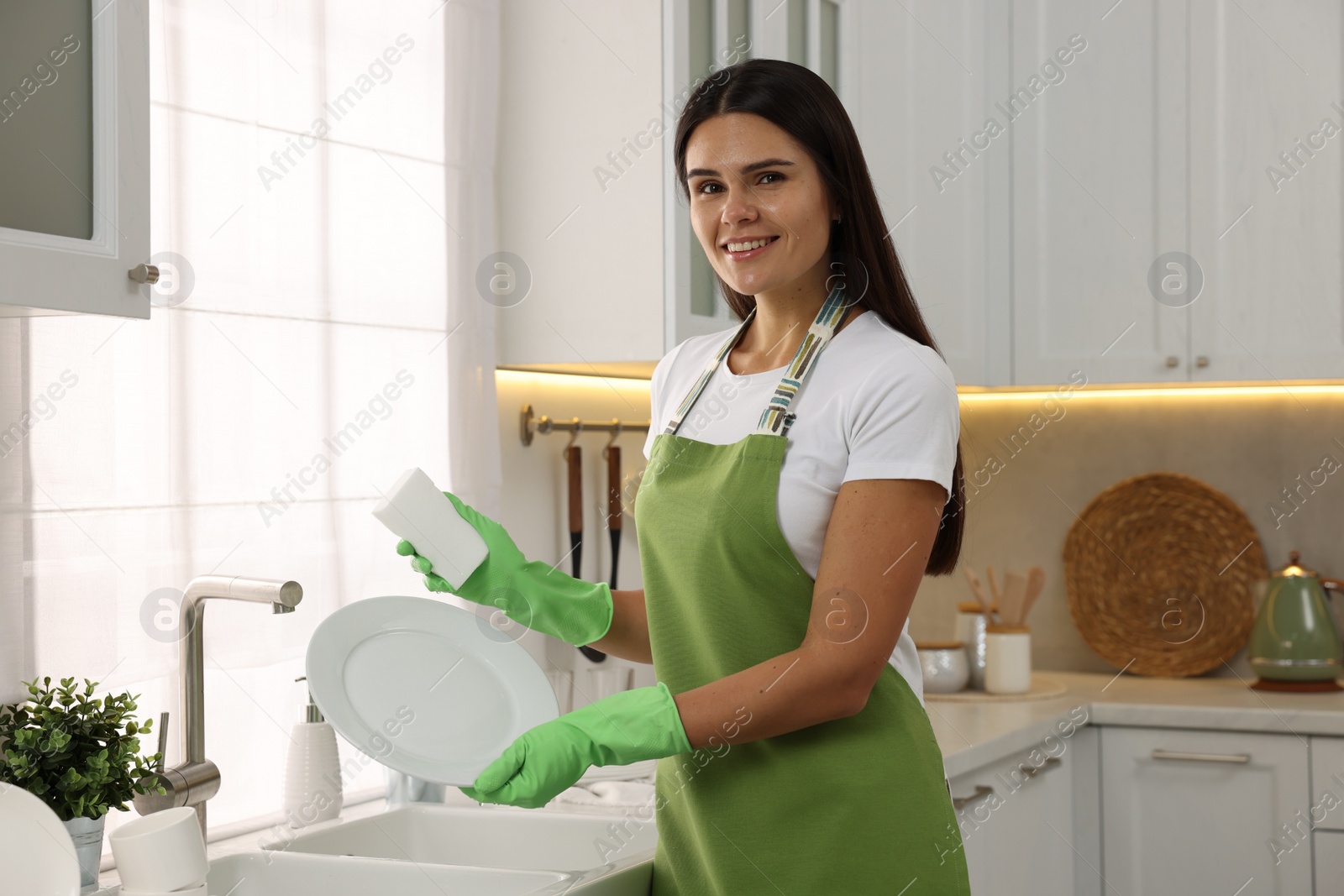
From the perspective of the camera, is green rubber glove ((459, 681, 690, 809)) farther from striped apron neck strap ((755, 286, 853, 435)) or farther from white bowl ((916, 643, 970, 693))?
white bowl ((916, 643, 970, 693))

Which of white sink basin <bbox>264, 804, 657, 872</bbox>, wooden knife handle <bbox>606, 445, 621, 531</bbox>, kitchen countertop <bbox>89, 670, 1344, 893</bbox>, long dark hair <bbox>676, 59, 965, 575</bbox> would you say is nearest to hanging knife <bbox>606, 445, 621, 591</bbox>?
wooden knife handle <bbox>606, 445, 621, 531</bbox>

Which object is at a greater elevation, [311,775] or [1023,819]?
[311,775]

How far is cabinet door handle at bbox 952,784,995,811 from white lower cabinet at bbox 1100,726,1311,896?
1.39 feet

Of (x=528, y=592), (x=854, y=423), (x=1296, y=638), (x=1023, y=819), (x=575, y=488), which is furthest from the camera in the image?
(x=1296, y=638)

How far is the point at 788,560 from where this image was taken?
1.15m

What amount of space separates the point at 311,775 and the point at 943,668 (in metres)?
1.36

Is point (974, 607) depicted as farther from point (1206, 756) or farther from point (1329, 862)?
point (1329, 862)

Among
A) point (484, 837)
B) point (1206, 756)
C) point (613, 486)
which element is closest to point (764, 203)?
point (484, 837)

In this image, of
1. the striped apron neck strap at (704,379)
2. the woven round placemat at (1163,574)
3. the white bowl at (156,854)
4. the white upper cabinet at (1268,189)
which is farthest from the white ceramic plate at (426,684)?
the woven round placemat at (1163,574)

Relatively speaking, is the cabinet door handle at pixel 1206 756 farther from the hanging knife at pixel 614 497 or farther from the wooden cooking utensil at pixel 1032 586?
the hanging knife at pixel 614 497

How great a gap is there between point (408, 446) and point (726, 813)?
0.93 meters

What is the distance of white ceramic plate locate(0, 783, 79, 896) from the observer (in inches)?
39.0

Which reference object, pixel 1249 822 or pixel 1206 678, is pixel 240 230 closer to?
pixel 1249 822

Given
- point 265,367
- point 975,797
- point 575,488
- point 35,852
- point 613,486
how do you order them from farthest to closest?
point 613,486, point 575,488, point 975,797, point 265,367, point 35,852
